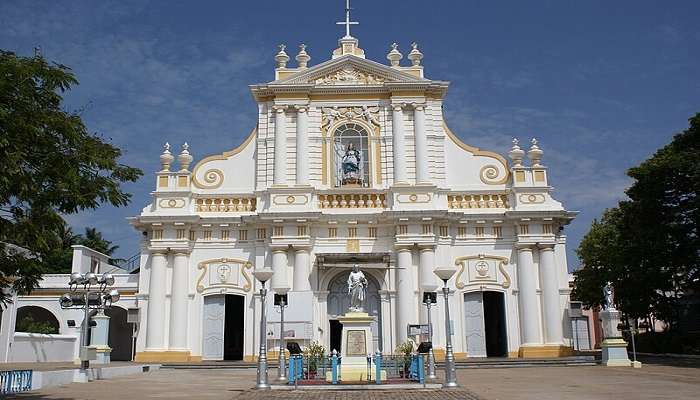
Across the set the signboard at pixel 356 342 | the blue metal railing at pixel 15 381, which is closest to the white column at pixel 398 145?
the signboard at pixel 356 342

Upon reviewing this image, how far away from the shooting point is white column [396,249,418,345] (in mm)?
26469

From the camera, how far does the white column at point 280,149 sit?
28.2 meters

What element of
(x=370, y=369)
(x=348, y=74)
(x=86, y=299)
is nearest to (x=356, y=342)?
(x=370, y=369)

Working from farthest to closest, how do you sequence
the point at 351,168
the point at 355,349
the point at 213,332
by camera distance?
the point at 351,168, the point at 213,332, the point at 355,349

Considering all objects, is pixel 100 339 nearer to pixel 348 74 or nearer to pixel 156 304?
pixel 156 304

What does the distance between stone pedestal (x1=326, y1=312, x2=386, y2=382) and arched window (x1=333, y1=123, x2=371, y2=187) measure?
36.1 feet

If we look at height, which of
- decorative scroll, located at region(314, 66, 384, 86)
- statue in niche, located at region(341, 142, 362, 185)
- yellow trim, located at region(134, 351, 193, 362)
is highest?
decorative scroll, located at region(314, 66, 384, 86)

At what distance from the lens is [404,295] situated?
Answer: 87.6 ft

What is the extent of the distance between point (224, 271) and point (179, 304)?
2.24 metres

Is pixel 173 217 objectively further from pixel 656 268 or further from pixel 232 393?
pixel 656 268

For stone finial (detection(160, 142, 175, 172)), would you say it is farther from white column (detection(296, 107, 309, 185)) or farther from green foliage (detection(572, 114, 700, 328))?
green foliage (detection(572, 114, 700, 328))

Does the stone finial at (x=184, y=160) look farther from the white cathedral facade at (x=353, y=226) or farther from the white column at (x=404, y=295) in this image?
the white column at (x=404, y=295)

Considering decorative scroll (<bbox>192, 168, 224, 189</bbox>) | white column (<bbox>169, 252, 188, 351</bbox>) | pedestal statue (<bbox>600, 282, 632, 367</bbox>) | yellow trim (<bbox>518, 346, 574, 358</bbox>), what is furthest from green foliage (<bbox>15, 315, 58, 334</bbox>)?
pedestal statue (<bbox>600, 282, 632, 367</bbox>)

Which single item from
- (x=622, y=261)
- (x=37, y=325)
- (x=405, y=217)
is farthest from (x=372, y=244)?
(x=37, y=325)
